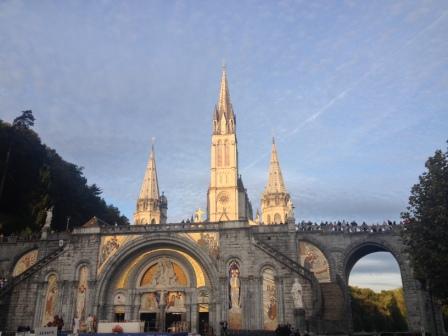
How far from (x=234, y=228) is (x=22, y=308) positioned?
1584 centimetres

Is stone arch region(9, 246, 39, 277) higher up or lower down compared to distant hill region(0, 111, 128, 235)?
lower down

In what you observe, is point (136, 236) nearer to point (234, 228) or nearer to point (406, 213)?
point (234, 228)

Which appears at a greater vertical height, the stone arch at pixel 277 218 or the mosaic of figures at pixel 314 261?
the stone arch at pixel 277 218

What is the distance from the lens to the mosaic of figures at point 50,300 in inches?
1135

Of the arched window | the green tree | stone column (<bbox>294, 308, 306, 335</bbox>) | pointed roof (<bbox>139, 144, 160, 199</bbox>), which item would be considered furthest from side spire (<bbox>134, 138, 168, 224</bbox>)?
the green tree

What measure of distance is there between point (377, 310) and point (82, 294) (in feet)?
142

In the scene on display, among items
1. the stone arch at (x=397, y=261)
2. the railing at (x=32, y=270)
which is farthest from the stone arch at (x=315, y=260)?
the railing at (x=32, y=270)

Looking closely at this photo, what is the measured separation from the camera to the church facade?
2736 centimetres

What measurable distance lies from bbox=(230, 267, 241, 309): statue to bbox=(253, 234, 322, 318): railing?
2369mm

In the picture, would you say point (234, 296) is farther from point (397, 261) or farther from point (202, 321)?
point (397, 261)

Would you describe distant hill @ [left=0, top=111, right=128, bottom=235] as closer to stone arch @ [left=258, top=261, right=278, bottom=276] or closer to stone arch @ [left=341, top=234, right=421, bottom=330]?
stone arch @ [left=258, top=261, right=278, bottom=276]

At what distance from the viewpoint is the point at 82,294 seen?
29.1 m

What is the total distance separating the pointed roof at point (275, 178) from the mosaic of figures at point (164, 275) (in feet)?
122

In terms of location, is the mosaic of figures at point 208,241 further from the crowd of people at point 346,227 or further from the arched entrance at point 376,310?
the arched entrance at point 376,310
